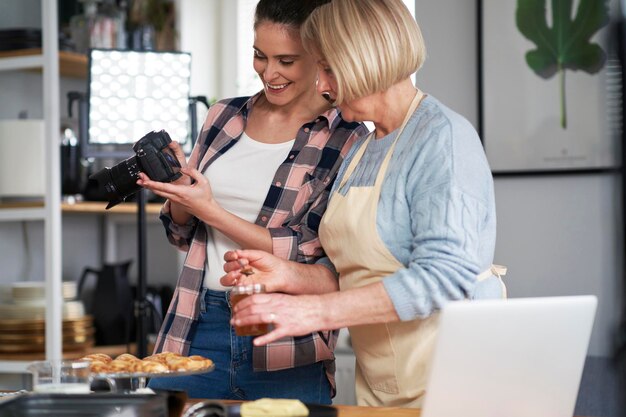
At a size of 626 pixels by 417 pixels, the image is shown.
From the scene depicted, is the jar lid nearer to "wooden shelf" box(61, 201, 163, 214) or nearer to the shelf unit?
the shelf unit

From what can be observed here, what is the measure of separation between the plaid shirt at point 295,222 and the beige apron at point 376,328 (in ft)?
0.68

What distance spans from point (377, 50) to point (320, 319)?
493 mm

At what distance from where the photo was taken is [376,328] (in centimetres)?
173

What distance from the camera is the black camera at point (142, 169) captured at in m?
2.01

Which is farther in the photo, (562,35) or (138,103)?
(138,103)

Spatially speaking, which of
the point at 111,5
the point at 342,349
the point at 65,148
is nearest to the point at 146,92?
the point at 65,148

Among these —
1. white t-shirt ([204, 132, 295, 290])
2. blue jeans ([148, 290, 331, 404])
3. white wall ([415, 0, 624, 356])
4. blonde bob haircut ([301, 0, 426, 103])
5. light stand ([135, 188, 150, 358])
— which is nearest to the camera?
blonde bob haircut ([301, 0, 426, 103])

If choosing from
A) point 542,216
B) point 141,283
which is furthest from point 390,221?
point 141,283

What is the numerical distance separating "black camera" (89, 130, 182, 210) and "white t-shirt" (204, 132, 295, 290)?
13cm

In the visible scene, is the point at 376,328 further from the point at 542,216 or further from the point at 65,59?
the point at 65,59

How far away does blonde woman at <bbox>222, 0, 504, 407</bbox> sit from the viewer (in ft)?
5.10

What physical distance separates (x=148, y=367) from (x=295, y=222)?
1.88ft

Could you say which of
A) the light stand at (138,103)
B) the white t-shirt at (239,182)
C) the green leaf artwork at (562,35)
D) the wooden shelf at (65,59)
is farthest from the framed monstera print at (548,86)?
the wooden shelf at (65,59)

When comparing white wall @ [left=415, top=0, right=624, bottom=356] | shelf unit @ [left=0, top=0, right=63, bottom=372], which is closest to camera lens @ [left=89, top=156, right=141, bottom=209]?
white wall @ [left=415, top=0, right=624, bottom=356]
